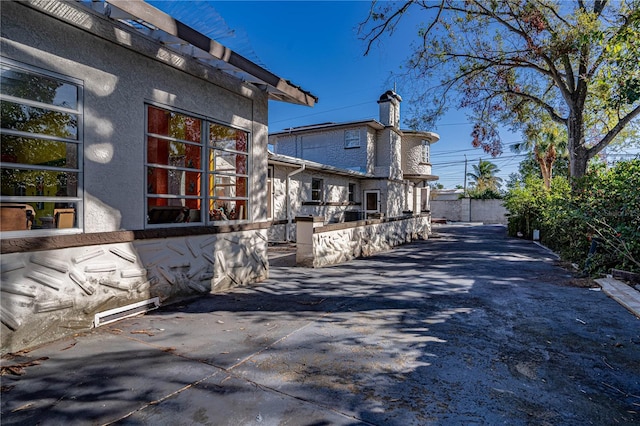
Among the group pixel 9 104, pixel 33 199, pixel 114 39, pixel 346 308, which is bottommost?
pixel 346 308

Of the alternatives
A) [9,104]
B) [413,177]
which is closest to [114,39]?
[9,104]

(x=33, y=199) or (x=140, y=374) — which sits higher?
(x=33, y=199)

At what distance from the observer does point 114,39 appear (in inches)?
156

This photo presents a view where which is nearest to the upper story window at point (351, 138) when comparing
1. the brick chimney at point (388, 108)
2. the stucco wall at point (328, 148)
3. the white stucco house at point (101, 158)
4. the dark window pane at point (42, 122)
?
the stucco wall at point (328, 148)

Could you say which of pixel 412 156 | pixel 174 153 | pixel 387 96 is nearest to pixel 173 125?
pixel 174 153

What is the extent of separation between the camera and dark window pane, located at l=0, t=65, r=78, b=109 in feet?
10.7

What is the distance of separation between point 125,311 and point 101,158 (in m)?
1.94

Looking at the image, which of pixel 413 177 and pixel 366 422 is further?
pixel 413 177

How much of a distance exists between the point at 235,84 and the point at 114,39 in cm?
208

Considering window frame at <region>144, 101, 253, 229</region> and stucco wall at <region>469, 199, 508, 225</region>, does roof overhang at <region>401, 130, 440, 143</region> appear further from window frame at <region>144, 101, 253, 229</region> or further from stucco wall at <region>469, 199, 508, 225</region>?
window frame at <region>144, 101, 253, 229</region>

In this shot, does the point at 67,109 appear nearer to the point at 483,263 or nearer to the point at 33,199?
the point at 33,199

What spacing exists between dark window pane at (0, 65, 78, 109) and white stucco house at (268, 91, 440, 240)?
32.3 feet

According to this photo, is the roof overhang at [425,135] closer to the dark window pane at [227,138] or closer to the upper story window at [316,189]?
the upper story window at [316,189]

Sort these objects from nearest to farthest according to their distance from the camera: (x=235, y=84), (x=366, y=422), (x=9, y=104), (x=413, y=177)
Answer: (x=366, y=422), (x=9, y=104), (x=235, y=84), (x=413, y=177)
